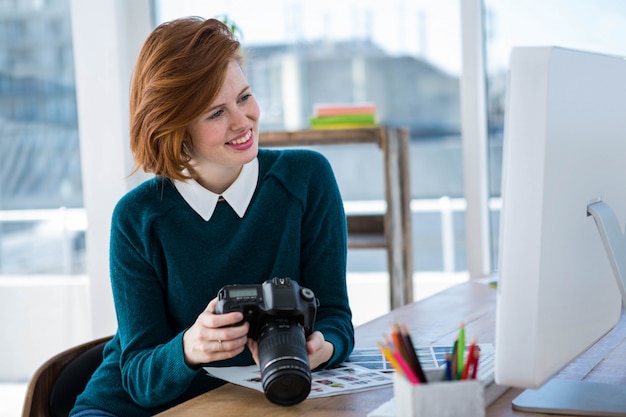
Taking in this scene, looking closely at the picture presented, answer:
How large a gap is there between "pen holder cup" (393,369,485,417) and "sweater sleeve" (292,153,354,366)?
0.58m

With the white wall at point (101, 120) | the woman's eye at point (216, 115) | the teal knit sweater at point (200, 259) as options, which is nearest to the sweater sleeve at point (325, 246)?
the teal knit sweater at point (200, 259)

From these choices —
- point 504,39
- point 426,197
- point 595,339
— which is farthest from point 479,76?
point 595,339

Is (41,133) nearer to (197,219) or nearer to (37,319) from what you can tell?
(37,319)

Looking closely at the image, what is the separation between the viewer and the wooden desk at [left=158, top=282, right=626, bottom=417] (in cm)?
119

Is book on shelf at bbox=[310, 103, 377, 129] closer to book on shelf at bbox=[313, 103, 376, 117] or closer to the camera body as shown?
book on shelf at bbox=[313, 103, 376, 117]

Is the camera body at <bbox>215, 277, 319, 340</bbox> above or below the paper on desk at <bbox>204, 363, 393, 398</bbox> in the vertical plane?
above

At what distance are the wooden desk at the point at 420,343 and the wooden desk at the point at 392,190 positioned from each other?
884 millimetres

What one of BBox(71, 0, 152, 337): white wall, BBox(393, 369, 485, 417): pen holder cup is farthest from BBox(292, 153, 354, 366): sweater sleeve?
BBox(71, 0, 152, 337): white wall

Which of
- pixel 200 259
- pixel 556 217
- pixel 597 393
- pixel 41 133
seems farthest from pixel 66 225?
pixel 556 217

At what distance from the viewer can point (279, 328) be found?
1.19m

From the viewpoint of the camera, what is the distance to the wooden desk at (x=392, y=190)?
2783 mm

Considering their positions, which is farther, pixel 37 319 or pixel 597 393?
pixel 37 319

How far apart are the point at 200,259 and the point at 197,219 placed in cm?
8

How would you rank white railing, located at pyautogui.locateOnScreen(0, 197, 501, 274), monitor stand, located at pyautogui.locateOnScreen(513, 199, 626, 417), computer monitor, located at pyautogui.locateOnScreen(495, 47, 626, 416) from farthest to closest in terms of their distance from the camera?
white railing, located at pyautogui.locateOnScreen(0, 197, 501, 274)
monitor stand, located at pyautogui.locateOnScreen(513, 199, 626, 417)
computer monitor, located at pyautogui.locateOnScreen(495, 47, 626, 416)
